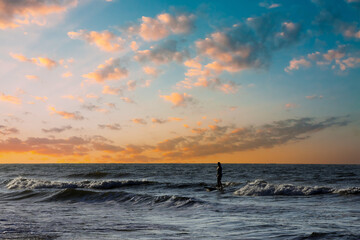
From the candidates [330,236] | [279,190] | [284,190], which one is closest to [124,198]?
[279,190]

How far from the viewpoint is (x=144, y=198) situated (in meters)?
20.1

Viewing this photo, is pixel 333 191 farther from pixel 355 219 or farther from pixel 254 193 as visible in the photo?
pixel 355 219

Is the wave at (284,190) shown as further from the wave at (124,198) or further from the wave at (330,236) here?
the wave at (330,236)

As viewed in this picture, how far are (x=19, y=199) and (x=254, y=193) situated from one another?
54.3ft

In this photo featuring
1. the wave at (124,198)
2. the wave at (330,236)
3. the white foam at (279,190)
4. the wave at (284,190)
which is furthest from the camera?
the white foam at (279,190)

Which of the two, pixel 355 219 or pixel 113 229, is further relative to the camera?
pixel 355 219

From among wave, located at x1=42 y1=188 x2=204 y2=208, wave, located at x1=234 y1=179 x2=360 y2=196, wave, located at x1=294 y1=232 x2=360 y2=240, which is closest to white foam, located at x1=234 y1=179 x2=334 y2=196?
wave, located at x1=234 y1=179 x2=360 y2=196

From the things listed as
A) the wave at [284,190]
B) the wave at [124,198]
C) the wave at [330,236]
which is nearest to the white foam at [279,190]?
the wave at [284,190]

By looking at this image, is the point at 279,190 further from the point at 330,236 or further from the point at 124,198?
the point at 330,236

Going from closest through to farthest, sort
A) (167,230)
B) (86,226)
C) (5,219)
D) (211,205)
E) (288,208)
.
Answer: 1. (167,230)
2. (86,226)
3. (5,219)
4. (288,208)
5. (211,205)

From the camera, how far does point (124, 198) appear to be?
20.7m

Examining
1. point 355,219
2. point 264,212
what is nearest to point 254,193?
point 264,212

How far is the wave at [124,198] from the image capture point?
1797cm

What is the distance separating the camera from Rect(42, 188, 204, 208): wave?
1797 cm
